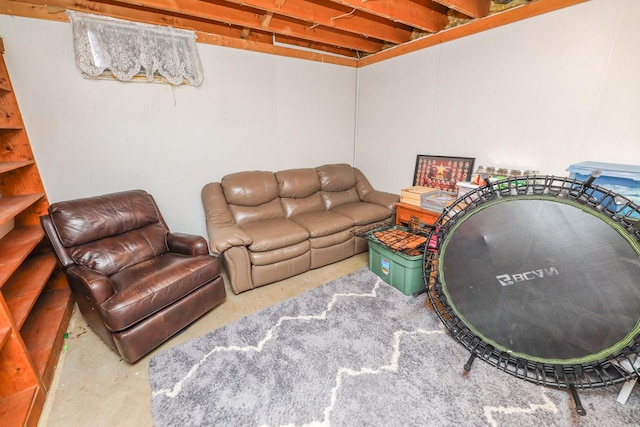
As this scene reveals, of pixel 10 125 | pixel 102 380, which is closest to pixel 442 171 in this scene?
pixel 102 380

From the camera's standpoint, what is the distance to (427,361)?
154 centimetres

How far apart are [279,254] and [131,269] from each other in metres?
1.10

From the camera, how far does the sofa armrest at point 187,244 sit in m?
2.03

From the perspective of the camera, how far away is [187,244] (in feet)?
6.75

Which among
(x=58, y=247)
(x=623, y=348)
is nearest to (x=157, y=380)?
(x=58, y=247)

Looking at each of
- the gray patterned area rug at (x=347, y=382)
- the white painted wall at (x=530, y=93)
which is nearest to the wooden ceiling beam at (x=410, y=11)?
the white painted wall at (x=530, y=93)

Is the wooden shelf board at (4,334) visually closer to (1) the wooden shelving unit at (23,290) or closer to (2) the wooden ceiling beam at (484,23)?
(1) the wooden shelving unit at (23,290)

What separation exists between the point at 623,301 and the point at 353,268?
184 cm

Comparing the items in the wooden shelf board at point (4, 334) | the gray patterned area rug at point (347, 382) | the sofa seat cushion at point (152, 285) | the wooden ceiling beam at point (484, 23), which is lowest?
the gray patterned area rug at point (347, 382)

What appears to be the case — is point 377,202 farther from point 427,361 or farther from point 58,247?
point 58,247

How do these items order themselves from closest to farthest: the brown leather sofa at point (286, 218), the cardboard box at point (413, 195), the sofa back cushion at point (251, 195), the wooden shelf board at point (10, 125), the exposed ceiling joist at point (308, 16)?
the wooden shelf board at point (10, 125), the exposed ceiling joist at point (308, 16), the brown leather sofa at point (286, 218), the cardboard box at point (413, 195), the sofa back cushion at point (251, 195)

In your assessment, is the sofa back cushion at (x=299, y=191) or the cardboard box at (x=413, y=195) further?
the sofa back cushion at (x=299, y=191)

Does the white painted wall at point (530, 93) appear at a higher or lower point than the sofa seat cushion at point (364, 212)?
higher

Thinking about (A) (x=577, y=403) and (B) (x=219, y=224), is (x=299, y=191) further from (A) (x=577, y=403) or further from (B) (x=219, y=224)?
(A) (x=577, y=403)
